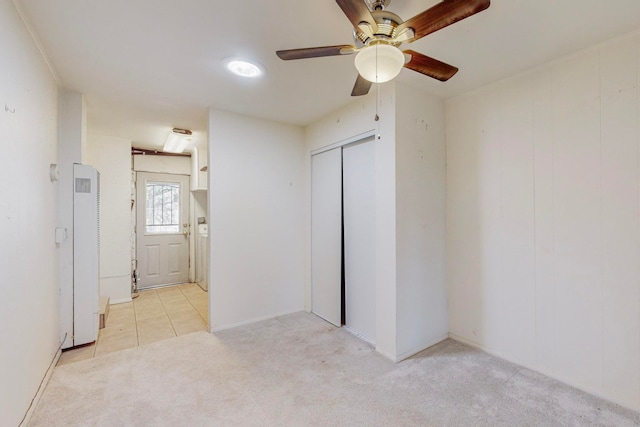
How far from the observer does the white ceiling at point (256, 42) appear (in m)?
1.54

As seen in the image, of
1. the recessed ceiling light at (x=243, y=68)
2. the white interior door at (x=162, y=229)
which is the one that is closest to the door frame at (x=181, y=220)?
the white interior door at (x=162, y=229)

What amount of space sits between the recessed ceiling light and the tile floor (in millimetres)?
2573

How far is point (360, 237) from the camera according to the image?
2.93 m

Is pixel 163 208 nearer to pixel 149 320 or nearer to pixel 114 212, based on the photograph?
pixel 114 212

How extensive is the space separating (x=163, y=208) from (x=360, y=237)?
151 inches

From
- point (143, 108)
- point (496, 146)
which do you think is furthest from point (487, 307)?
point (143, 108)

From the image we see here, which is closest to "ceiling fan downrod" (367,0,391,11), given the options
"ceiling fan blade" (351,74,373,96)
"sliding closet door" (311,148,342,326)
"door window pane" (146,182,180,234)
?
"ceiling fan blade" (351,74,373,96)

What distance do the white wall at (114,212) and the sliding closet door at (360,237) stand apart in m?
3.18

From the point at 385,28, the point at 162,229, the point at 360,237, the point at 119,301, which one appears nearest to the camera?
the point at 385,28

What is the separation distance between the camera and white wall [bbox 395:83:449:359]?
96.1 inches

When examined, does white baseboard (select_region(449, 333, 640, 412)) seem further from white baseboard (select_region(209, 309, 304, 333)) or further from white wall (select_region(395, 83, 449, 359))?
white baseboard (select_region(209, 309, 304, 333))

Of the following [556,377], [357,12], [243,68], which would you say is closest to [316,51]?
[357,12]

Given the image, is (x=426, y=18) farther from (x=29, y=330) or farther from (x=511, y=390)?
(x=29, y=330)

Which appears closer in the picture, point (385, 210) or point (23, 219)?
point (23, 219)
